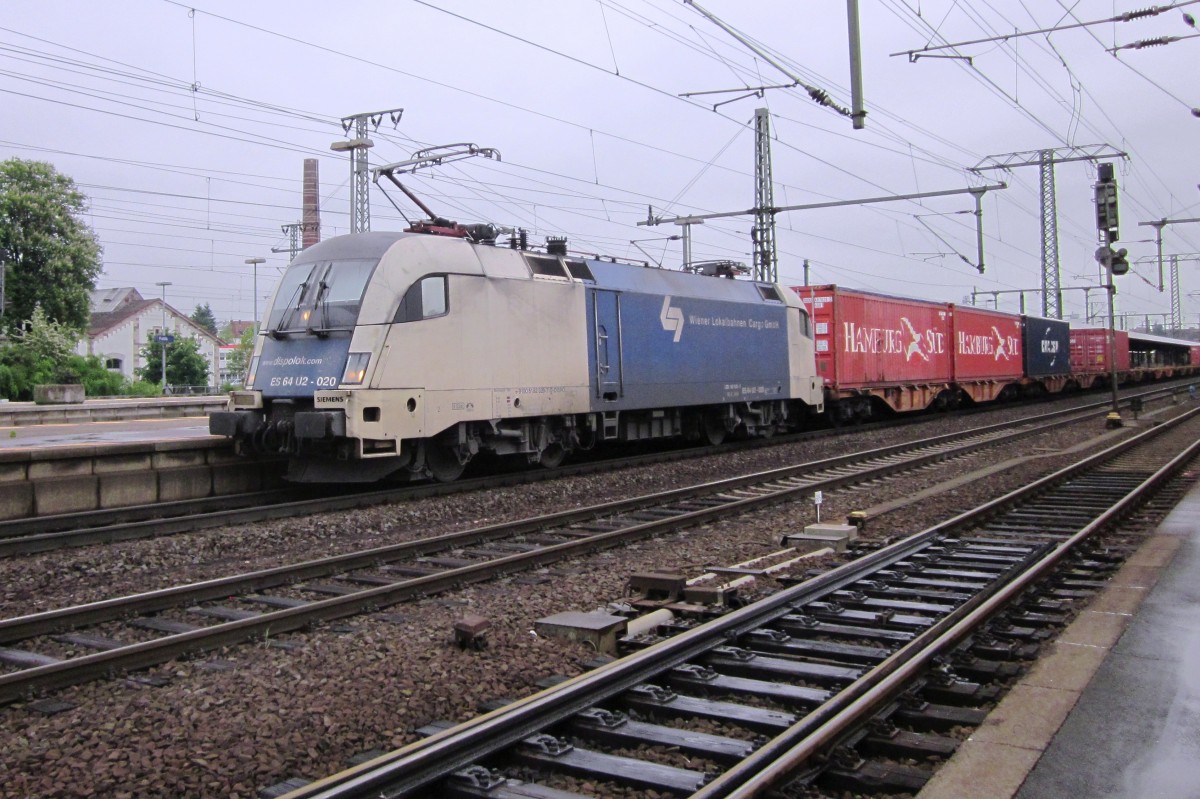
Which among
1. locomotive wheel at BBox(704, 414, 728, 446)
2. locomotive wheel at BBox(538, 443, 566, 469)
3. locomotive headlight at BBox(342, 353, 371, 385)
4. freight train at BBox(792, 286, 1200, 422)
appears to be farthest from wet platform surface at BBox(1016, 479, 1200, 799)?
freight train at BBox(792, 286, 1200, 422)

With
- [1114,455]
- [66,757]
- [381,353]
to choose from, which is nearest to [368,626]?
[66,757]

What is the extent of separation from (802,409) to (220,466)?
45.4 feet

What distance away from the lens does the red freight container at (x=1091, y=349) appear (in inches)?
1742

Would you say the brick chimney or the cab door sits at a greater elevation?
the brick chimney

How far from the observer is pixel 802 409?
2281 cm

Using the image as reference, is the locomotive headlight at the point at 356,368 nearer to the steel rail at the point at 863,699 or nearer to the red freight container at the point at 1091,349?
the steel rail at the point at 863,699

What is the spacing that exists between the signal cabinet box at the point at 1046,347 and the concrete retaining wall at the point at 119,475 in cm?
3117

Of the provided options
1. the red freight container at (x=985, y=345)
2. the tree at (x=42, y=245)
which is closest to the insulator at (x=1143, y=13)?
the red freight container at (x=985, y=345)

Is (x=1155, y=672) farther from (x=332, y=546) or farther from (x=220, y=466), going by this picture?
(x=220, y=466)

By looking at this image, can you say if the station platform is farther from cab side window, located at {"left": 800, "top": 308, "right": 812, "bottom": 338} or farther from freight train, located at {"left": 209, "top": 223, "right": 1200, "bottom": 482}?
cab side window, located at {"left": 800, "top": 308, "right": 812, "bottom": 338}

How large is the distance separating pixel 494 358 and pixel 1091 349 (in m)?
39.7

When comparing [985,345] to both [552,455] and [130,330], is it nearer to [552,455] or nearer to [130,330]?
[552,455]

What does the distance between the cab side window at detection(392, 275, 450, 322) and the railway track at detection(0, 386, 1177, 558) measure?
2233mm

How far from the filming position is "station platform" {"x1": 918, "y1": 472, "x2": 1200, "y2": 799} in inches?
152
